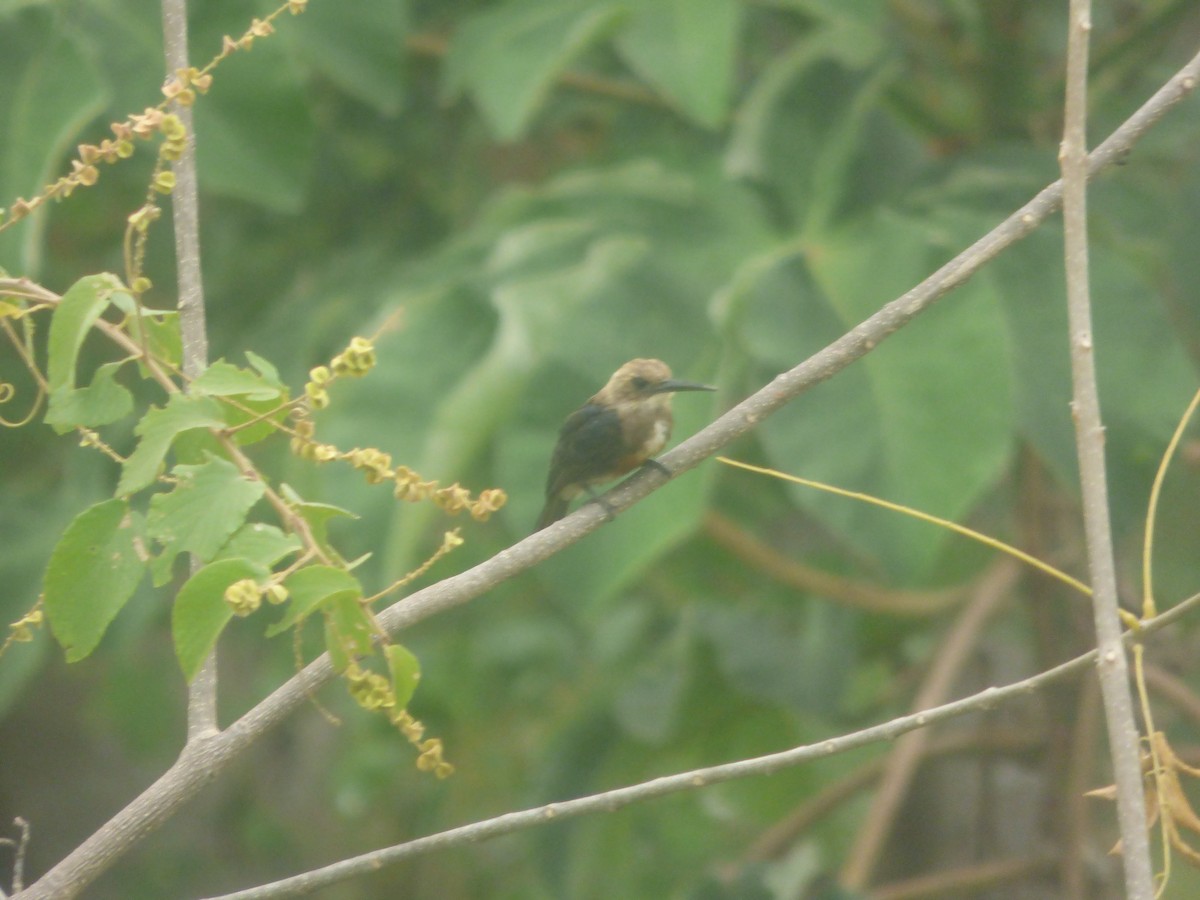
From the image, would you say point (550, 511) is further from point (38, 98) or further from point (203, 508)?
point (203, 508)

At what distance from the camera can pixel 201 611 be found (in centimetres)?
108

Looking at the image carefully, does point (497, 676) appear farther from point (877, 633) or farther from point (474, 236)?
point (474, 236)

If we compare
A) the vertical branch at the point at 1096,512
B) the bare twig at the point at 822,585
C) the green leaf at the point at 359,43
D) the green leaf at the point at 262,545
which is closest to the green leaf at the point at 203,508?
the green leaf at the point at 262,545

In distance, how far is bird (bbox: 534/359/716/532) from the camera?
2.06 metres

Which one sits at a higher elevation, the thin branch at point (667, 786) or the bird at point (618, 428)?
the bird at point (618, 428)

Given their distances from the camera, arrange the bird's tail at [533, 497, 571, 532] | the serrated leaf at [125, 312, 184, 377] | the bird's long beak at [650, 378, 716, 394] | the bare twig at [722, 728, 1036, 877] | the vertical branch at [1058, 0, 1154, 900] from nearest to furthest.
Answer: the vertical branch at [1058, 0, 1154, 900], the serrated leaf at [125, 312, 184, 377], the bird's long beak at [650, 378, 716, 394], the bird's tail at [533, 497, 571, 532], the bare twig at [722, 728, 1036, 877]

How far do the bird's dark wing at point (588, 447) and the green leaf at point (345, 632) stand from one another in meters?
0.97

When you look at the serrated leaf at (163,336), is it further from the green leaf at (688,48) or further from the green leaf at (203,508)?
the green leaf at (688,48)

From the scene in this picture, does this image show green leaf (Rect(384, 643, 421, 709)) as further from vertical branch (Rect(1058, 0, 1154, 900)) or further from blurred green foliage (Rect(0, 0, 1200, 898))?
blurred green foliage (Rect(0, 0, 1200, 898))

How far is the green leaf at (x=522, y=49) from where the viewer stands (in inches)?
94.3

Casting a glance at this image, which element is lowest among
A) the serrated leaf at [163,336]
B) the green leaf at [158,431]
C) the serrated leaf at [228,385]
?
the green leaf at [158,431]

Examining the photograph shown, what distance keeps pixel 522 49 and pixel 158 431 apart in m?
1.56

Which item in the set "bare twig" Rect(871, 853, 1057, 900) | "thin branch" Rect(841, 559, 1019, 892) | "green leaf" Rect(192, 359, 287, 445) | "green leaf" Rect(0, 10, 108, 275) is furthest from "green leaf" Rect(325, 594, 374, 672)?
"bare twig" Rect(871, 853, 1057, 900)

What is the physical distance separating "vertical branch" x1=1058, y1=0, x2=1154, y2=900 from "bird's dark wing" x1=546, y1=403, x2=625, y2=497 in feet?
3.18
